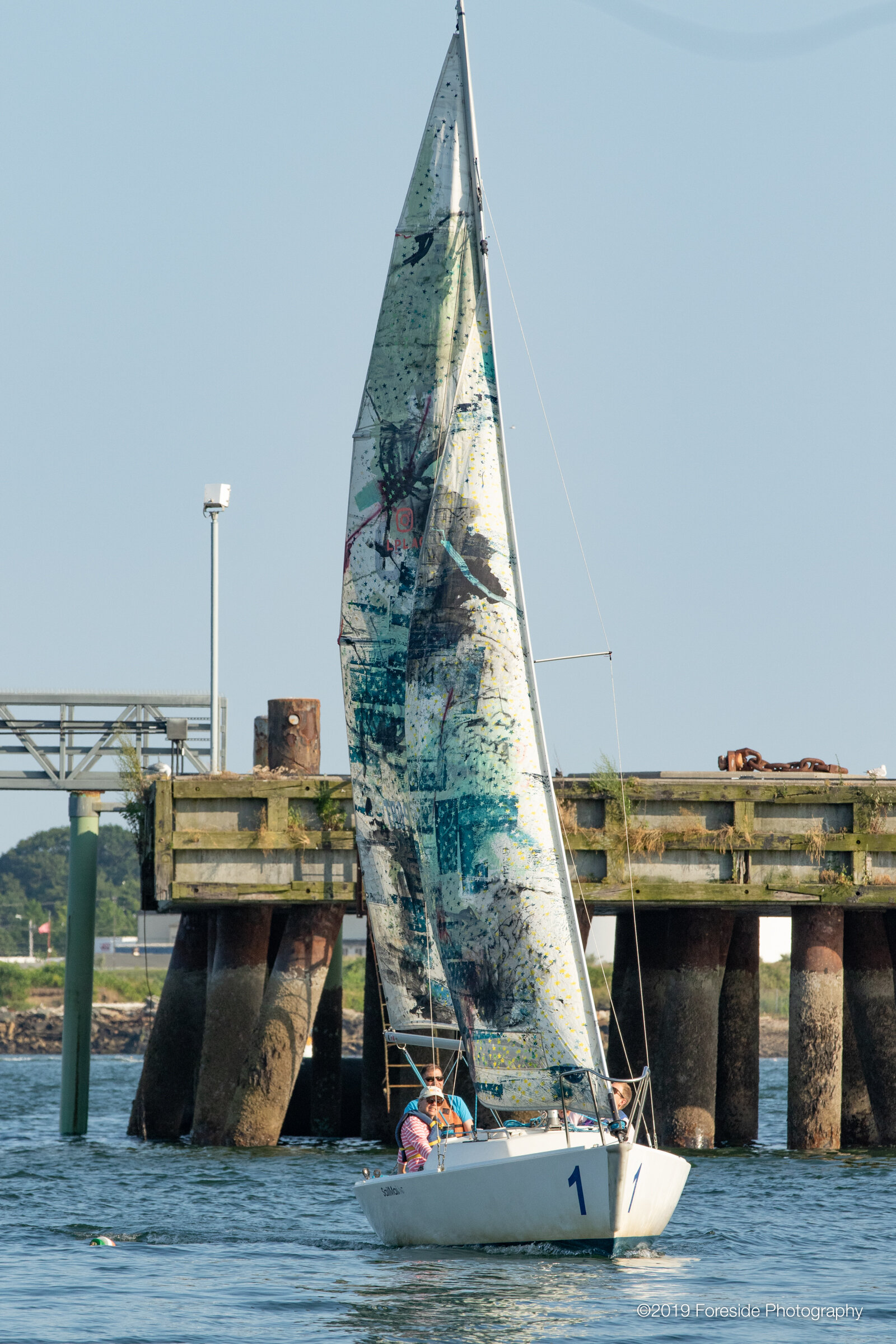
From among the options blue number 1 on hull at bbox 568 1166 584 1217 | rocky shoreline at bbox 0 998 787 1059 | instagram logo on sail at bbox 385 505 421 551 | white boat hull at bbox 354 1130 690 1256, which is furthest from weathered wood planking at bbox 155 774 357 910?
rocky shoreline at bbox 0 998 787 1059

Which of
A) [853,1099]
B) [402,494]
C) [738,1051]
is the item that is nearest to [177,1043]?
[738,1051]

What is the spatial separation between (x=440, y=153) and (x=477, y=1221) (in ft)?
44.7

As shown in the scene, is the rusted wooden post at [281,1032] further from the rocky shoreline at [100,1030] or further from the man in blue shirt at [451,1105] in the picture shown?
the rocky shoreline at [100,1030]

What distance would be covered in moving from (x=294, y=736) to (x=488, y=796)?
35.1 ft

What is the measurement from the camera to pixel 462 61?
24.9 metres

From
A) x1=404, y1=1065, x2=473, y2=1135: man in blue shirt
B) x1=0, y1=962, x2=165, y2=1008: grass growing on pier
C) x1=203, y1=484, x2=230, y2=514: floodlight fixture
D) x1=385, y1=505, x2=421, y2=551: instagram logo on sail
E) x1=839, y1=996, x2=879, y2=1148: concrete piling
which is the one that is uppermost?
x1=203, y1=484, x2=230, y2=514: floodlight fixture

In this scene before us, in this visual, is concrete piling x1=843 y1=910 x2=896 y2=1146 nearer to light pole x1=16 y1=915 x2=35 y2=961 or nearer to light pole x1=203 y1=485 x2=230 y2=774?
light pole x1=203 y1=485 x2=230 y2=774

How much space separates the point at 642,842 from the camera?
29891 mm

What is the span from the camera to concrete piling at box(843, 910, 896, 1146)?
1195 inches

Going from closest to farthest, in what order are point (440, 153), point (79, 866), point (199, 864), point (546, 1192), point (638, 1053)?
1. point (546, 1192)
2. point (440, 153)
3. point (199, 864)
4. point (638, 1053)
5. point (79, 866)

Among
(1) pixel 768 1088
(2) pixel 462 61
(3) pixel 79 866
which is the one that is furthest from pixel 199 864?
(1) pixel 768 1088

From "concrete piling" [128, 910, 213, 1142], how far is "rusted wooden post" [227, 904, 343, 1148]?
329 cm

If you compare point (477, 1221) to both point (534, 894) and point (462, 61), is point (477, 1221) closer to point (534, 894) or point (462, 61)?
point (534, 894)

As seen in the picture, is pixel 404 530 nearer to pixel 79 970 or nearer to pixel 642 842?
pixel 642 842
